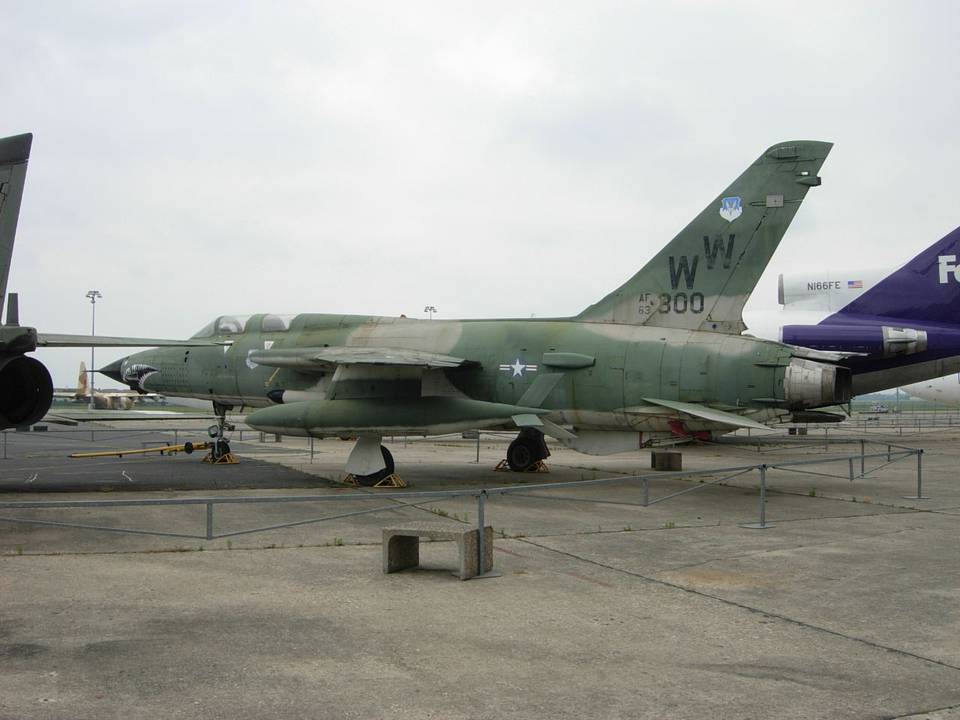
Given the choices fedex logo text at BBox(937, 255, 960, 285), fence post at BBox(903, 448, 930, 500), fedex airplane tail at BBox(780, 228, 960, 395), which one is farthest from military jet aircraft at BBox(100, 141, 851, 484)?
fedex logo text at BBox(937, 255, 960, 285)

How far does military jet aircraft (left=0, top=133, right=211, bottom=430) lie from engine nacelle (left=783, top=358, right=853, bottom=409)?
374 inches

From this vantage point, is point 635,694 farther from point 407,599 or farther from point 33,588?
point 33,588

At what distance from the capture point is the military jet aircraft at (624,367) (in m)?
13.8

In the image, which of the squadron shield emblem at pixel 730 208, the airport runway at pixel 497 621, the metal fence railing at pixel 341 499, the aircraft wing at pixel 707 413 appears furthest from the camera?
the squadron shield emblem at pixel 730 208

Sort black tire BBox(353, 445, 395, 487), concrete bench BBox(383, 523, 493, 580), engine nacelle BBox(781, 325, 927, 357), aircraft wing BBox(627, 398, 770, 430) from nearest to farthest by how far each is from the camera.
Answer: concrete bench BBox(383, 523, 493, 580), aircraft wing BBox(627, 398, 770, 430), black tire BBox(353, 445, 395, 487), engine nacelle BBox(781, 325, 927, 357)

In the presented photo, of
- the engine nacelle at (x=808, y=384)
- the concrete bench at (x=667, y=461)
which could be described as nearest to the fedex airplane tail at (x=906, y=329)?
the concrete bench at (x=667, y=461)

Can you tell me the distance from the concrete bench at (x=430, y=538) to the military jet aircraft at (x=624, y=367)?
21.5ft

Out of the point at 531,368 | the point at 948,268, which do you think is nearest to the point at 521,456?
the point at 531,368

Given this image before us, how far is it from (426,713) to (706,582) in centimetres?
391

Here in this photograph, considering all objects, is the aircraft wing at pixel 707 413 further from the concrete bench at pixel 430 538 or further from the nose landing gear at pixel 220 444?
the nose landing gear at pixel 220 444

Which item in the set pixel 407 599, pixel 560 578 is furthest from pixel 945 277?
pixel 407 599

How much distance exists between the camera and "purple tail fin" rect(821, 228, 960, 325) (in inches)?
928

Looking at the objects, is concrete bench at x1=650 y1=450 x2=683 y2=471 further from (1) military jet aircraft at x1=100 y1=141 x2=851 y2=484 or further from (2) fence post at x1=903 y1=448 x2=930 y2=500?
(2) fence post at x1=903 y1=448 x2=930 y2=500

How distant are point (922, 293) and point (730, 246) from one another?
12393 millimetres
